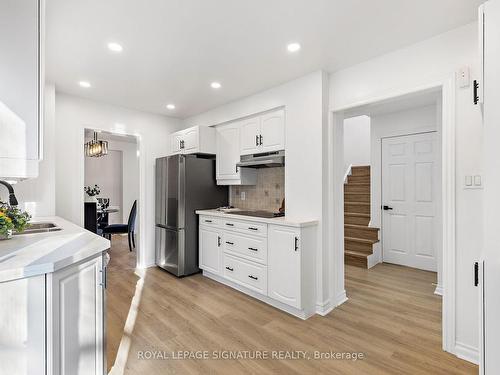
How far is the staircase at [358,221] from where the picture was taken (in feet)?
13.8

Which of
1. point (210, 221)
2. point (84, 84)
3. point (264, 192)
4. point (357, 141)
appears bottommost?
point (210, 221)

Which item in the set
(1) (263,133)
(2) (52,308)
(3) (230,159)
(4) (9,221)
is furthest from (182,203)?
(2) (52,308)

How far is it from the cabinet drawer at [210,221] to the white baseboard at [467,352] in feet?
8.36

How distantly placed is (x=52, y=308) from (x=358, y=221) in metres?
4.60

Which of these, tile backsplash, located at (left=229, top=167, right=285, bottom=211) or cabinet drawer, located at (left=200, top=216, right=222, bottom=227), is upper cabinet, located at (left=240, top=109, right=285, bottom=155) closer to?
tile backsplash, located at (left=229, top=167, right=285, bottom=211)

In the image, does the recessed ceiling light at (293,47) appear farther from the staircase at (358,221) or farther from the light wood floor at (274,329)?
the staircase at (358,221)

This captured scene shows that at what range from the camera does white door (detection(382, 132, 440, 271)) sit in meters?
3.93

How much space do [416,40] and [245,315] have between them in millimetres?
2886

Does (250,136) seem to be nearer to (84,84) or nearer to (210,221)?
(210,221)

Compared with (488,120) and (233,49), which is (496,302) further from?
(233,49)

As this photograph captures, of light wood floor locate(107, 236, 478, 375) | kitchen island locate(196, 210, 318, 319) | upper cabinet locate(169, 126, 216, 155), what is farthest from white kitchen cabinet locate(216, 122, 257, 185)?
light wood floor locate(107, 236, 478, 375)

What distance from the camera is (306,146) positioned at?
2828mm

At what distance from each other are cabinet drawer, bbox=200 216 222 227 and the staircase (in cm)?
221

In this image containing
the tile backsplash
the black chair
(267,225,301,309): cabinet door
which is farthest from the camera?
the black chair
